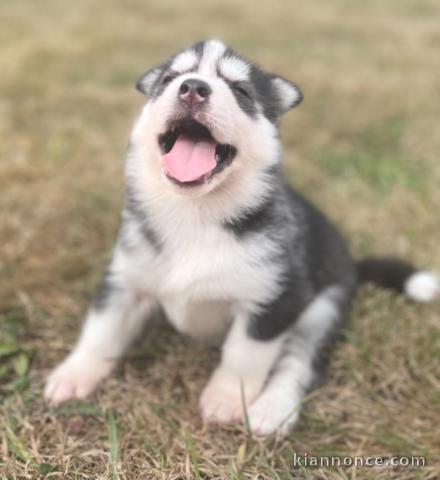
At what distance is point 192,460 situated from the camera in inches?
108

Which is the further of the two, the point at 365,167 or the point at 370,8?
the point at 370,8

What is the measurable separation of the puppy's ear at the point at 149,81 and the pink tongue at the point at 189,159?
0.57 metres

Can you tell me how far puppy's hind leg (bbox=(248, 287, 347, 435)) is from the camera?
3.11m

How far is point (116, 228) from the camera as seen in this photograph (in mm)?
4926

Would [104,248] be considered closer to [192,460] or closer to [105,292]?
[105,292]

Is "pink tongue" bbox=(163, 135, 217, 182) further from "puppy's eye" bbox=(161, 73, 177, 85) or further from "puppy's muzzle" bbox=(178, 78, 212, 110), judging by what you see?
"puppy's eye" bbox=(161, 73, 177, 85)

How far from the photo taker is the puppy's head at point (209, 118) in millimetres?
2771

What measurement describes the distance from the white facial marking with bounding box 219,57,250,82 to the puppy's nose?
32 centimetres

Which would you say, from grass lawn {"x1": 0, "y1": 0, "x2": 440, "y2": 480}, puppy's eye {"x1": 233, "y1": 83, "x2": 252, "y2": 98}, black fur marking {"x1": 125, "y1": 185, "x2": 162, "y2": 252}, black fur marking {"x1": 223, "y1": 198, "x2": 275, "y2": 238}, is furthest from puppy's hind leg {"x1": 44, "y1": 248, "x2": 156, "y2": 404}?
puppy's eye {"x1": 233, "y1": 83, "x2": 252, "y2": 98}

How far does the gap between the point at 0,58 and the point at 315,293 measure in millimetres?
7235

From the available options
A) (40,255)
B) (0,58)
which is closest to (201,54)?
(40,255)

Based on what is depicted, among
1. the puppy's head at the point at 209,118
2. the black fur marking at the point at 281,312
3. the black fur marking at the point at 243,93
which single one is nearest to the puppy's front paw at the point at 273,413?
the black fur marking at the point at 281,312

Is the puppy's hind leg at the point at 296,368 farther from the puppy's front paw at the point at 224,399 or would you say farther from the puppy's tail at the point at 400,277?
the puppy's tail at the point at 400,277

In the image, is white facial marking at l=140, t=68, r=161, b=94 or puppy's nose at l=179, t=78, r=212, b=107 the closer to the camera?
puppy's nose at l=179, t=78, r=212, b=107
